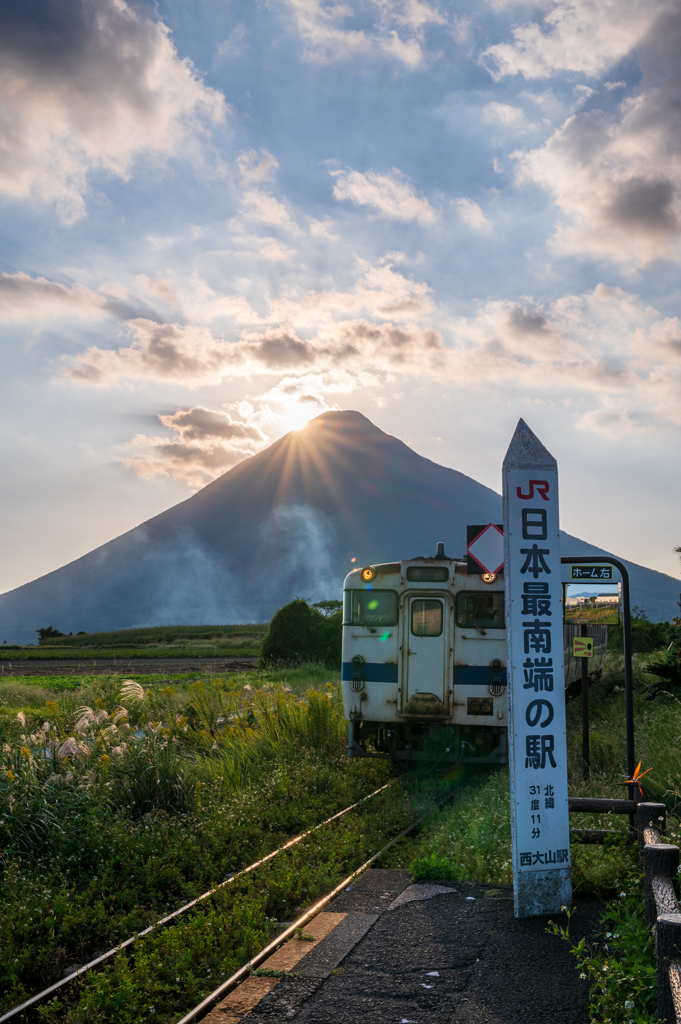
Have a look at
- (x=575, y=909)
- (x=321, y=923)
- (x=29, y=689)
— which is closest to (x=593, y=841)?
(x=575, y=909)

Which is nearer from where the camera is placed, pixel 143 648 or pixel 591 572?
pixel 591 572

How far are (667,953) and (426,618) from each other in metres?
7.98

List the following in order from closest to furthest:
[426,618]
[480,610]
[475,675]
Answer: [475,675], [480,610], [426,618]

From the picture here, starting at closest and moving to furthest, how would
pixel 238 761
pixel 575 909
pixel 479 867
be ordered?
pixel 575 909 → pixel 479 867 → pixel 238 761

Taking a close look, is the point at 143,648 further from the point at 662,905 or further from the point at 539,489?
the point at 662,905

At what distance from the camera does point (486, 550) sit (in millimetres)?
11477

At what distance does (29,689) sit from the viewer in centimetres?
2150

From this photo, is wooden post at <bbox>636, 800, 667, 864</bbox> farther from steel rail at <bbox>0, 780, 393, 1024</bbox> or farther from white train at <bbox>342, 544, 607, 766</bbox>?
white train at <bbox>342, 544, 607, 766</bbox>

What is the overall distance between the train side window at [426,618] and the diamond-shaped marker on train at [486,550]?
0.82 metres

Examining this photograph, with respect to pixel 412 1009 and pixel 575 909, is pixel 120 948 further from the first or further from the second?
pixel 575 909

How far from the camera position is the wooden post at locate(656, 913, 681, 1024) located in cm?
329

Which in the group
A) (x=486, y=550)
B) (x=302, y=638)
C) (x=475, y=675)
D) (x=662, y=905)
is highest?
(x=486, y=550)

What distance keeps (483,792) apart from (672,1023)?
6883mm

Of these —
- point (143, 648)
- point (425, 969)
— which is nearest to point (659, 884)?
point (425, 969)
